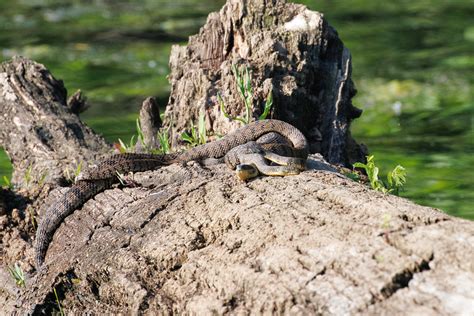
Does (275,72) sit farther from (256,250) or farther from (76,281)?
(256,250)

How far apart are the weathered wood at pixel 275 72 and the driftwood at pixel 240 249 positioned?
0.06m

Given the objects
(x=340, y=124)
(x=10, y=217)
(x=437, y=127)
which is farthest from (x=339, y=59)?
(x=437, y=127)

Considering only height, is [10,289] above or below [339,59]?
below

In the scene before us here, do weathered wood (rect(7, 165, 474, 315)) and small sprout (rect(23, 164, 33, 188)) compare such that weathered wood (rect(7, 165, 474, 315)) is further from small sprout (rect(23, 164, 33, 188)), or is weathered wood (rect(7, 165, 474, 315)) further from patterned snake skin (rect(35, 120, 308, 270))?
small sprout (rect(23, 164, 33, 188))

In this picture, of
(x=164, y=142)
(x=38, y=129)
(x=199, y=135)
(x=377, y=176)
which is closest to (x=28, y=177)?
(x=38, y=129)

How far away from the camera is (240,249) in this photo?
3391 millimetres

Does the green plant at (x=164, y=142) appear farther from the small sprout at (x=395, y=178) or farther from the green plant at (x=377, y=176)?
the small sprout at (x=395, y=178)

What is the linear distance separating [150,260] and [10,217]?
1.58 meters

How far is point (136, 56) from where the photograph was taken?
1148 centimetres

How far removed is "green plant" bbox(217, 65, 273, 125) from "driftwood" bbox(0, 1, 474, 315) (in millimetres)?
115

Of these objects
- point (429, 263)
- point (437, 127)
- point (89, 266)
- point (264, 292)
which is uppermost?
point (429, 263)

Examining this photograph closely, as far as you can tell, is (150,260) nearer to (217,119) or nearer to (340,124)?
(217,119)

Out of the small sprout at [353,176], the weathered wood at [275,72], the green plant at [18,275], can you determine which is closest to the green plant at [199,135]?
the weathered wood at [275,72]

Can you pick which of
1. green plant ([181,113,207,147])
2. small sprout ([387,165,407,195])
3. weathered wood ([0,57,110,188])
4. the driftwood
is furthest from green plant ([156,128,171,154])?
small sprout ([387,165,407,195])
